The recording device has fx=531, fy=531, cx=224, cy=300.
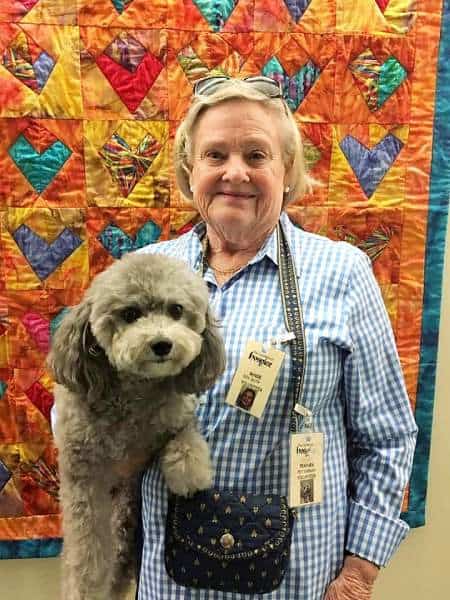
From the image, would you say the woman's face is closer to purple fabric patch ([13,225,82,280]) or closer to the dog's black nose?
the dog's black nose

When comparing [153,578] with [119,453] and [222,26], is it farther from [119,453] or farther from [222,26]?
[222,26]

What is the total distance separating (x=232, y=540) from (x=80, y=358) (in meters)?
0.44

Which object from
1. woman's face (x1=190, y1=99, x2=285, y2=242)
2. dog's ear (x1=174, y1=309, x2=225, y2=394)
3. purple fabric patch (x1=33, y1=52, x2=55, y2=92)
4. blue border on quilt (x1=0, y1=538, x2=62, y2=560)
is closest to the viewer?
dog's ear (x1=174, y1=309, x2=225, y2=394)

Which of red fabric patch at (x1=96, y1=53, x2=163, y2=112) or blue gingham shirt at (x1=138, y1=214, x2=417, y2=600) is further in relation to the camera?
red fabric patch at (x1=96, y1=53, x2=163, y2=112)

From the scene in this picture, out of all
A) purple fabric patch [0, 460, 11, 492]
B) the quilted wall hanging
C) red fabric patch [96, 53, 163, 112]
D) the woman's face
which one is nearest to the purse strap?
the woman's face

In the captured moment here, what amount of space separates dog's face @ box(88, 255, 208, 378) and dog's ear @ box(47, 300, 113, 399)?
0.11ft

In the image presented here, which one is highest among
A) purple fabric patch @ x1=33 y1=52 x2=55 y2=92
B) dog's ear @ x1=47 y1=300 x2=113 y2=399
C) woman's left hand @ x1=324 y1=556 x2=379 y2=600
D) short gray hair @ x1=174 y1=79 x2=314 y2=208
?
purple fabric patch @ x1=33 y1=52 x2=55 y2=92

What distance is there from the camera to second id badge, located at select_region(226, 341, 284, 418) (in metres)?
0.99

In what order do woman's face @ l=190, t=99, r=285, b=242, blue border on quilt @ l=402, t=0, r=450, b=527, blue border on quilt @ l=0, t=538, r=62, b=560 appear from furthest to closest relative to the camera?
blue border on quilt @ l=0, t=538, r=62, b=560, blue border on quilt @ l=402, t=0, r=450, b=527, woman's face @ l=190, t=99, r=285, b=242

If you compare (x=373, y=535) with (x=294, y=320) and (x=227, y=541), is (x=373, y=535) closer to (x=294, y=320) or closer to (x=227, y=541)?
(x=227, y=541)

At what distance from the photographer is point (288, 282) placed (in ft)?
3.47

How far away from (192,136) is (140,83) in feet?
1.49

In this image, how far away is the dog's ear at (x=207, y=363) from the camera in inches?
37.3

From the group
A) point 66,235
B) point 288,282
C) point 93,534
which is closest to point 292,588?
point 93,534
